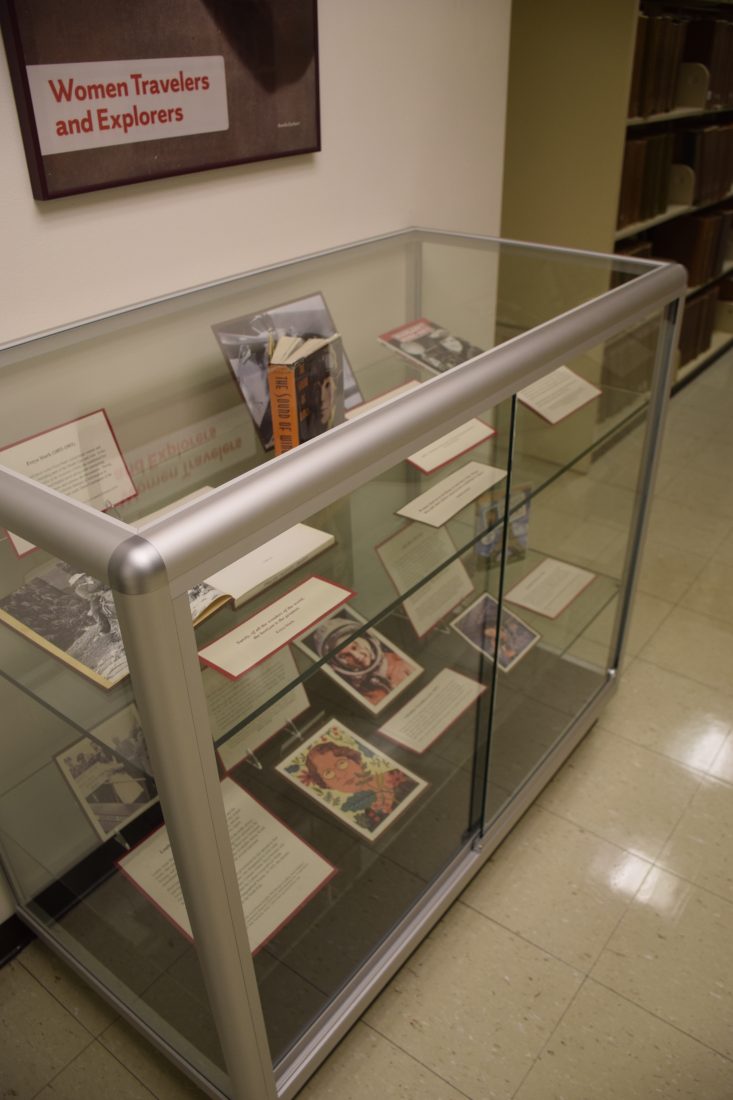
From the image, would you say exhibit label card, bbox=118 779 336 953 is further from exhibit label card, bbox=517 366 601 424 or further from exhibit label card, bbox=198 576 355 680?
exhibit label card, bbox=517 366 601 424

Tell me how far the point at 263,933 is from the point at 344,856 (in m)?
0.33

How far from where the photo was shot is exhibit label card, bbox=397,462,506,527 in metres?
1.25

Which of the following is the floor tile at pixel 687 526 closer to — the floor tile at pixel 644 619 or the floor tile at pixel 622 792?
the floor tile at pixel 644 619

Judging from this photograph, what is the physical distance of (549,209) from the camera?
9.65ft

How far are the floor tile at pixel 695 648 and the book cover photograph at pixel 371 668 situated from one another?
0.96m

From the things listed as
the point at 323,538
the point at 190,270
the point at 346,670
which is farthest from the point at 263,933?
the point at 190,270

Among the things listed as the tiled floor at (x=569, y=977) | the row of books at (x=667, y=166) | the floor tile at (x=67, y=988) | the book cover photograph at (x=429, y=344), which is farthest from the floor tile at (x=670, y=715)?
the row of books at (x=667, y=166)

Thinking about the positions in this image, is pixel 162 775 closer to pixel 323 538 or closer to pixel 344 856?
pixel 323 538

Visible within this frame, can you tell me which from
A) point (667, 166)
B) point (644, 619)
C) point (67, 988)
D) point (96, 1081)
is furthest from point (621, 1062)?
point (667, 166)

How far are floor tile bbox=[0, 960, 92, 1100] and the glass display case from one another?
10 cm

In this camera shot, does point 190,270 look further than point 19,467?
Yes

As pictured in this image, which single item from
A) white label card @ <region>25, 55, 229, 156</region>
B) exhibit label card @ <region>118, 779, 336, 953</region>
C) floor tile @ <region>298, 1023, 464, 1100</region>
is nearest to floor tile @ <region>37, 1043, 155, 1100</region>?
floor tile @ <region>298, 1023, 464, 1100</region>

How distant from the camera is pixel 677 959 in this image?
155cm

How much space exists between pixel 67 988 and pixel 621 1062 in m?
0.98
